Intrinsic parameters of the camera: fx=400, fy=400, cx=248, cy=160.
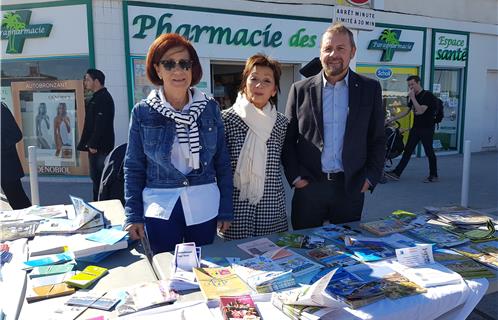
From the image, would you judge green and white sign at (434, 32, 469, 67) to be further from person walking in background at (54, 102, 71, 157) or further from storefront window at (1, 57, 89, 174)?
person walking in background at (54, 102, 71, 157)

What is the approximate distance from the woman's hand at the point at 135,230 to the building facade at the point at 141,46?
4.27 m

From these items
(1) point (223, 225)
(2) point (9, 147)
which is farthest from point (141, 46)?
(1) point (223, 225)

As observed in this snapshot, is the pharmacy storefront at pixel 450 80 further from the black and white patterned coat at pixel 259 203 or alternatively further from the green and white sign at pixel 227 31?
the black and white patterned coat at pixel 259 203

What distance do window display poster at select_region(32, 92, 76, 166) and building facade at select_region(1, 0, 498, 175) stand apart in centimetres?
2

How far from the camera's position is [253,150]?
7.97ft

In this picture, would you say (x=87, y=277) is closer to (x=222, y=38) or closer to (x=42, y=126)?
(x=222, y=38)

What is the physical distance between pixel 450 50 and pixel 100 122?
369 inches

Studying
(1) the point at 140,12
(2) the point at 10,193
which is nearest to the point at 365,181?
(2) the point at 10,193

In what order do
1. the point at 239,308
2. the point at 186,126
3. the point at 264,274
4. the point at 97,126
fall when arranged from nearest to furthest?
the point at 239,308 < the point at 264,274 < the point at 186,126 < the point at 97,126

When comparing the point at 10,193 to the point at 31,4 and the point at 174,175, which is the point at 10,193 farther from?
the point at 31,4

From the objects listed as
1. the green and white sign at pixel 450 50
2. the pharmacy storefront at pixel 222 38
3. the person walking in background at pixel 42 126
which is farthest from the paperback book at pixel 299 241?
the green and white sign at pixel 450 50

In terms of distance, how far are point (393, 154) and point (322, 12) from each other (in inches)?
140

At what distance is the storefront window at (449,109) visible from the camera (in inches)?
431

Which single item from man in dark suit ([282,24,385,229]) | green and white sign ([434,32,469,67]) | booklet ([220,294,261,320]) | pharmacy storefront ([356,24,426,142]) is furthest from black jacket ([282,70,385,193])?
green and white sign ([434,32,469,67])
